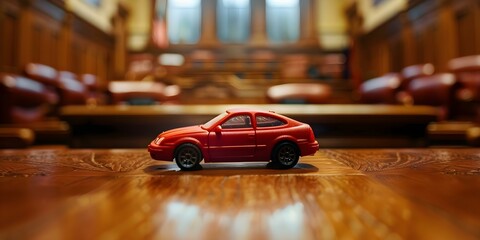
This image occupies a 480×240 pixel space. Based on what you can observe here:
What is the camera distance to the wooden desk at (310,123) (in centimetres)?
162

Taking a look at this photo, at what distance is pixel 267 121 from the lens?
876 mm

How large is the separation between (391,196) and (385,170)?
31 cm

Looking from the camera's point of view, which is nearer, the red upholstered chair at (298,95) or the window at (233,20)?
the red upholstered chair at (298,95)

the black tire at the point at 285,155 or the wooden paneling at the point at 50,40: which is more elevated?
the wooden paneling at the point at 50,40

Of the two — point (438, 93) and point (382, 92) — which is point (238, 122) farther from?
point (382, 92)

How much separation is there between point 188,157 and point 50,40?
599 cm

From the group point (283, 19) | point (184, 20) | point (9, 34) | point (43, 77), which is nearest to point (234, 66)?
point (283, 19)

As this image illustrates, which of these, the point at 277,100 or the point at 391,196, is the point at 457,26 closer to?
the point at 277,100

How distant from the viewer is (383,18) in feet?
25.3

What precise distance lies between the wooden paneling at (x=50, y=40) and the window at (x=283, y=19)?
4839 millimetres

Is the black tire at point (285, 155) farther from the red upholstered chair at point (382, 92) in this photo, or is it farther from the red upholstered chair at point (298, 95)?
the red upholstered chair at point (382, 92)

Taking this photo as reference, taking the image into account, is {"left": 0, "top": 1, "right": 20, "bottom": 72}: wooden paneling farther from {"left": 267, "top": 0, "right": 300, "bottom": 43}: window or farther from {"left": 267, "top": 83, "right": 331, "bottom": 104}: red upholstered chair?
{"left": 267, "top": 0, "right": 300, "bottom": 43}: window

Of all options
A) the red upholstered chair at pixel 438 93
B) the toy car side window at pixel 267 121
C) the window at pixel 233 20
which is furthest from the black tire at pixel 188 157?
the window at pixel 233 20

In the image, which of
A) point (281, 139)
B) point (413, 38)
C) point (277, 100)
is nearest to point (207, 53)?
point (413, 38)
